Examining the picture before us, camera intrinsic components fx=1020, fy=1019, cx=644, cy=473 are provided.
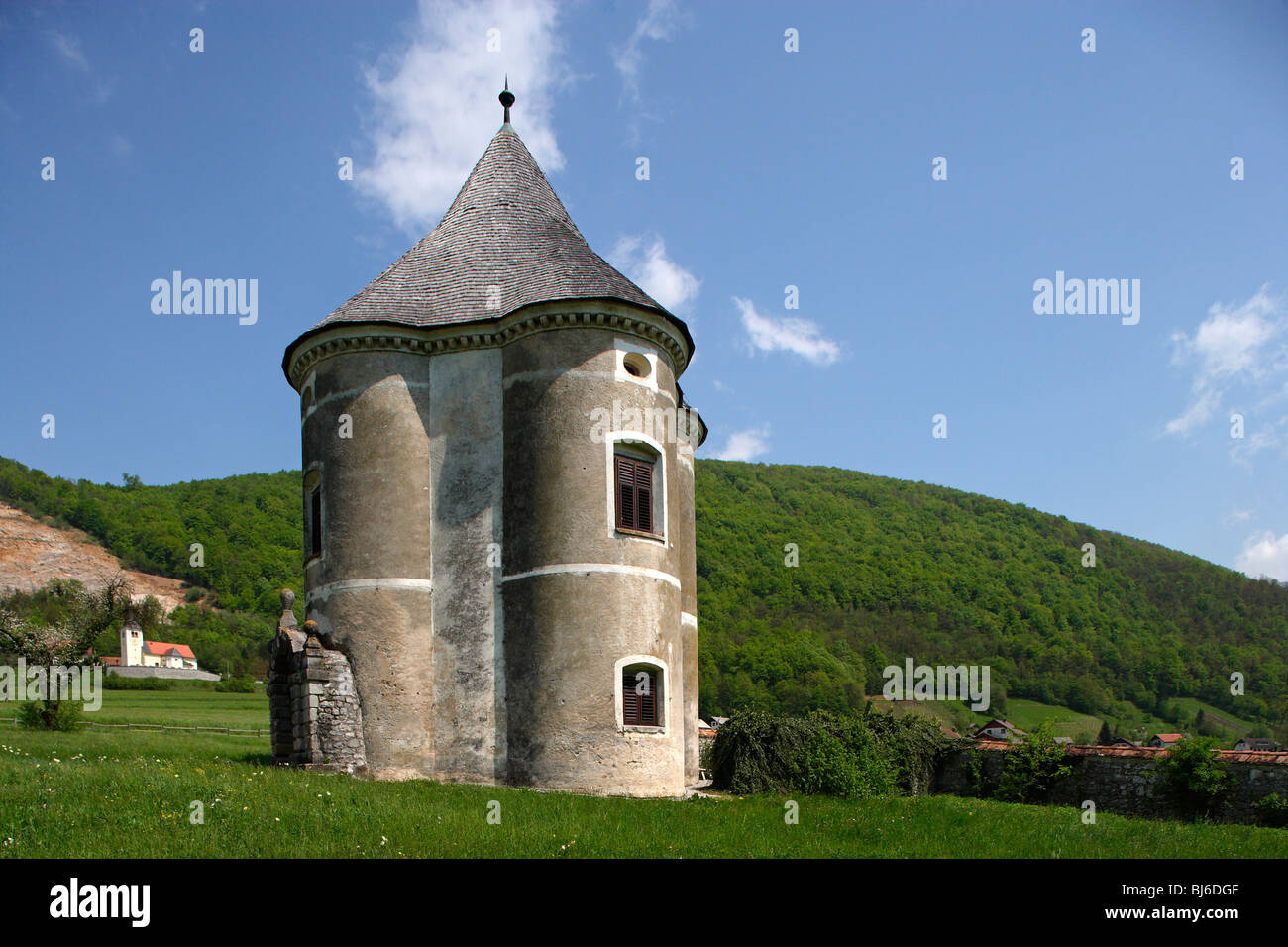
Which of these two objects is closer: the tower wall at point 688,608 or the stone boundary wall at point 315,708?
the stone boundary wall at point 315,708

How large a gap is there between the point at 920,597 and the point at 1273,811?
256 ft

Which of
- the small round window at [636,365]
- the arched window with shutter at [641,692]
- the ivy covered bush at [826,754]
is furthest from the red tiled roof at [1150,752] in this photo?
the small round window at [636,365]

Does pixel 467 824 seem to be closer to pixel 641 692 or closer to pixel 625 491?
pixel 641 692

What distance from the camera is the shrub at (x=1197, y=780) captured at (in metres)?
19.6

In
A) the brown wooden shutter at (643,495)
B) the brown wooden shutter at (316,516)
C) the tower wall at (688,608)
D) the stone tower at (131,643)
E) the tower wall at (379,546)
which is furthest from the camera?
the stone tower at (131,643)

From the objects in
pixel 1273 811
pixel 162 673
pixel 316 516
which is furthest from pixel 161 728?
pixel 162 673

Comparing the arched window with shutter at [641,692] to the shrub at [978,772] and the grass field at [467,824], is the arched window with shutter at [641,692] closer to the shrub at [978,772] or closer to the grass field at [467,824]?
the grass field at [467,824]

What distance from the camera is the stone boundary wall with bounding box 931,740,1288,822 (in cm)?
1925

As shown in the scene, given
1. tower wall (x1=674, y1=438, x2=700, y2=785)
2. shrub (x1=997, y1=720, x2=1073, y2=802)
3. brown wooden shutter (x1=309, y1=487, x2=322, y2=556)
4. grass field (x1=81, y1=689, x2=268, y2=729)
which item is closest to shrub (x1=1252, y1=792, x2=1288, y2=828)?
shrub (x1=997, y1=720, x2=1073, y2=802)

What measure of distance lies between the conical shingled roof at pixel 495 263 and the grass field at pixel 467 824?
9.82 m

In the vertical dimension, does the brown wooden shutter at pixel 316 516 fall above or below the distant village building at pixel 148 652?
above

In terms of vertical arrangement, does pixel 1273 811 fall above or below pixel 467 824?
below

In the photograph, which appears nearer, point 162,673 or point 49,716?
point 49,716

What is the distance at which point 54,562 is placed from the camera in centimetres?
14188
